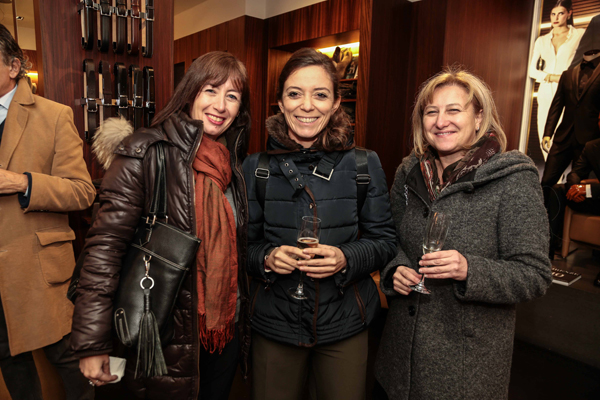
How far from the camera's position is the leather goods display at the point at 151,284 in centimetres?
116

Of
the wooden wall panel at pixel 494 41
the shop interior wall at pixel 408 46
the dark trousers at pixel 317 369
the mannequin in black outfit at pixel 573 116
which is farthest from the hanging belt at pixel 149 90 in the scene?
the mannequin in black outfit at pixel 573 116

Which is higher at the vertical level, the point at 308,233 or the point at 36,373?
the point at 308,233

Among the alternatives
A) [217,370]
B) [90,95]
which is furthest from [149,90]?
[217,370]

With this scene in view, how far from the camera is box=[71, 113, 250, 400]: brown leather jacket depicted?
114cm

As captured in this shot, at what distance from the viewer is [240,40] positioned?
5328 millimetres

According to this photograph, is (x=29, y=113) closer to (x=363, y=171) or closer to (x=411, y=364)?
(x=363, y=171)

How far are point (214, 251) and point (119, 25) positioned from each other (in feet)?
6.39

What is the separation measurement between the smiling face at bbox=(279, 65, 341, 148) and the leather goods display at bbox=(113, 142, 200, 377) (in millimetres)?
585

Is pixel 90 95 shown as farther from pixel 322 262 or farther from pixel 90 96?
pixel 322 262

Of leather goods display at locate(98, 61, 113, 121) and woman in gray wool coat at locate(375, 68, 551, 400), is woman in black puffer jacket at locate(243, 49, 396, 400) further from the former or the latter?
leather goods display at locate(98, 61, 113, 121)

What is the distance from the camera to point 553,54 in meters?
3.62

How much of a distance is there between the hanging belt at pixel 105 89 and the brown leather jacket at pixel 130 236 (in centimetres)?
143

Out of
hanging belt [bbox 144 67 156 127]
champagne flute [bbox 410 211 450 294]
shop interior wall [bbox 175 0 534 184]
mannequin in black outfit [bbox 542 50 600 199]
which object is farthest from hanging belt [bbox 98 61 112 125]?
mannequin in black outfit [bbox 542 50 600 199]

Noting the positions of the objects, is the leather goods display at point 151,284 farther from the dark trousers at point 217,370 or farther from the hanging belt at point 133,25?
the hanging belt at point 133,25
